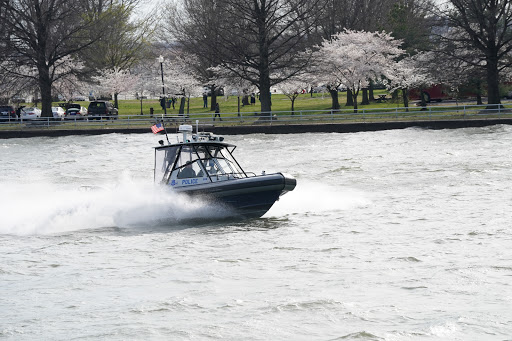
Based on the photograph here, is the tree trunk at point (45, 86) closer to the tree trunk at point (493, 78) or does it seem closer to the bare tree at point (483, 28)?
the bare tree at point (483, 28)

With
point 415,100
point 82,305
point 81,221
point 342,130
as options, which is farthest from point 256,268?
point 415,100

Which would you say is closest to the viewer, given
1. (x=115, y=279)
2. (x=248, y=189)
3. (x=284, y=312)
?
(x=284, y=312)

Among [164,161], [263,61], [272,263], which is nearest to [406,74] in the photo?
[263,61]

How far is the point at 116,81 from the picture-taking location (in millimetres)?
82062

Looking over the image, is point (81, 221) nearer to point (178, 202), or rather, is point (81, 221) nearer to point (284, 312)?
point (178, 202)

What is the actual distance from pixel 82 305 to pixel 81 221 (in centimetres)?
776

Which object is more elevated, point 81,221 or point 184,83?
point 184,83

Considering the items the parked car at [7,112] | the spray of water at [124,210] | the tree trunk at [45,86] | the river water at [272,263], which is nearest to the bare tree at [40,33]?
the tree trunk at [45,86]

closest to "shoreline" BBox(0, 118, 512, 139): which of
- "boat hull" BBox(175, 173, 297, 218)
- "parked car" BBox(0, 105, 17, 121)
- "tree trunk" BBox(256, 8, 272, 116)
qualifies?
"tree trunk" BBox(256, 8, 272, 116)

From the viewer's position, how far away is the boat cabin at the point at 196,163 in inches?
798

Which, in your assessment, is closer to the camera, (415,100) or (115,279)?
(115,279)

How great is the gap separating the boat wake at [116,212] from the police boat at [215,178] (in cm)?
30

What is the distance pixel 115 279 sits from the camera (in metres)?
14.7

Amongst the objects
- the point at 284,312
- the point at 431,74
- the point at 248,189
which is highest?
the point at 431,74
